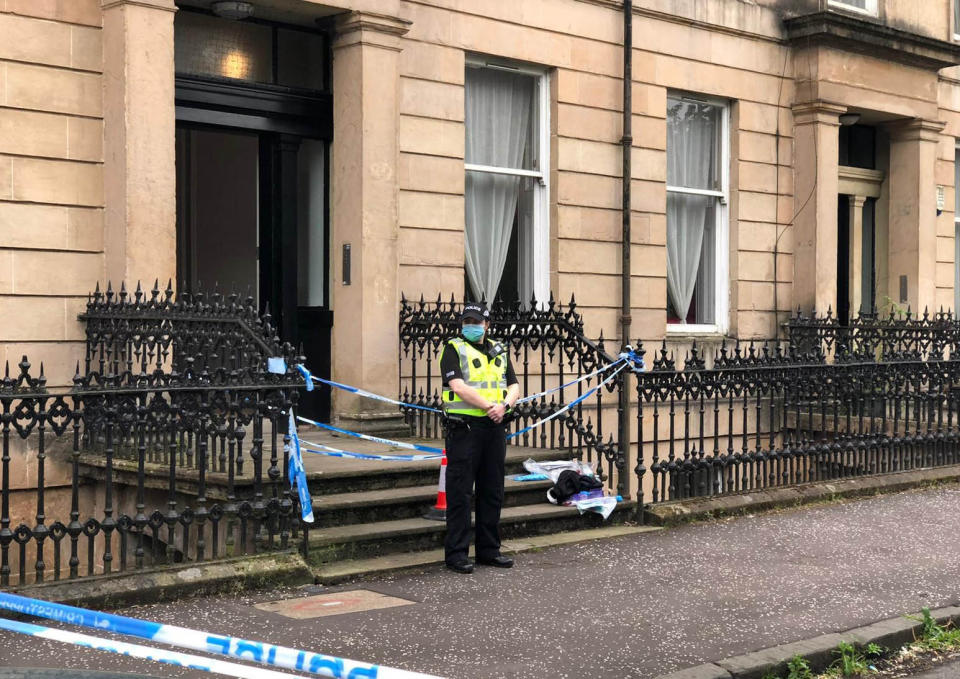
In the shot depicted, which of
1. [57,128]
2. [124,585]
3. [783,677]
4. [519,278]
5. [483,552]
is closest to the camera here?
[783,677]

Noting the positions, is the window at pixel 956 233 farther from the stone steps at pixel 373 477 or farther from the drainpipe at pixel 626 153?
the stone steps at pixel 373 477

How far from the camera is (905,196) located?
17.6 m

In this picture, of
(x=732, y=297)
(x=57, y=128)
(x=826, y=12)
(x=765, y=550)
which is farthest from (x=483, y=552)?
(x=826, y=12)

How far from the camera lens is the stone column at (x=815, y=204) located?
627 inches

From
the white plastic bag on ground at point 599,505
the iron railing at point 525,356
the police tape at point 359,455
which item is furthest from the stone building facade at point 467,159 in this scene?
the white plastic bag on ground at point 599,505

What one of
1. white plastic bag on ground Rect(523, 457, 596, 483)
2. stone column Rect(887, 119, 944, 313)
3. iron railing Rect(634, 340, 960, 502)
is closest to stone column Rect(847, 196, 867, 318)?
stone column Rect(887, 119, 944, 313)

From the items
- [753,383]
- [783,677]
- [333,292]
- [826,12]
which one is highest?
[826,12]

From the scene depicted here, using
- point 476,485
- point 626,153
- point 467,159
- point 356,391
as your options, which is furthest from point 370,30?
point 476,485

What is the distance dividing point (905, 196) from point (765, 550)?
970 cm

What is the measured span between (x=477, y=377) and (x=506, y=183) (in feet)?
17.5

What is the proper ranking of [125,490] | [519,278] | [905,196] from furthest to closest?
[905,196], [519,278], [125,490]

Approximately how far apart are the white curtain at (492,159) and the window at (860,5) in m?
5.31

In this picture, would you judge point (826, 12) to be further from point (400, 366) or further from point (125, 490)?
point (125, 490)

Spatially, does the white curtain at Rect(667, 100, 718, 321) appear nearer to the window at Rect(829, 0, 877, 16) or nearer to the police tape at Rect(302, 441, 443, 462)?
the window at Rect(829, 0, 877, 16)
